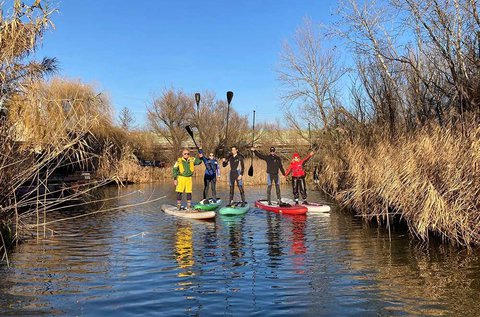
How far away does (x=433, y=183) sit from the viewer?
8.38 meters

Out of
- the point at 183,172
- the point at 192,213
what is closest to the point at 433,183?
the point at 192,213

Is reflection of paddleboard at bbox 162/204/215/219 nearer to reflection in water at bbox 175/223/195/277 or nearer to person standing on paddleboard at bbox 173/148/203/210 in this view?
person standing on paddleboard at bbox 173/148/203/210

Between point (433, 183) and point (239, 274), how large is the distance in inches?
173

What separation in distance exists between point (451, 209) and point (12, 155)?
7408mm

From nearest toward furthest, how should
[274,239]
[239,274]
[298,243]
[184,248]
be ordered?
[239,274] < [184,248] < [298,243] < [274,239]

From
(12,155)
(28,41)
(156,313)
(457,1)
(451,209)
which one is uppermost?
(457,1)

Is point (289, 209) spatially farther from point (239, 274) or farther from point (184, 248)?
point (239, 274)

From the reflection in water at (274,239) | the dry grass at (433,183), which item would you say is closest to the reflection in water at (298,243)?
the reflection in water at (274,239)

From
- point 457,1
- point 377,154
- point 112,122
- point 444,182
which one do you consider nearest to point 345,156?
point 377,154

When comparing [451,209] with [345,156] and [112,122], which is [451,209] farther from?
[112,122]

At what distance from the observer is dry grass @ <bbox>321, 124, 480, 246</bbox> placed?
7711 mm

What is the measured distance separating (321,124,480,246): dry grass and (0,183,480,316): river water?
45 centimetres

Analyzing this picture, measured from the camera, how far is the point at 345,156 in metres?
16.2

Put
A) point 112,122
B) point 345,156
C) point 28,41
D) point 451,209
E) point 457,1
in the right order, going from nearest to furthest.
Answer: point 28,41
point 451,209
point 457,1
point 345,156
point 112,122
